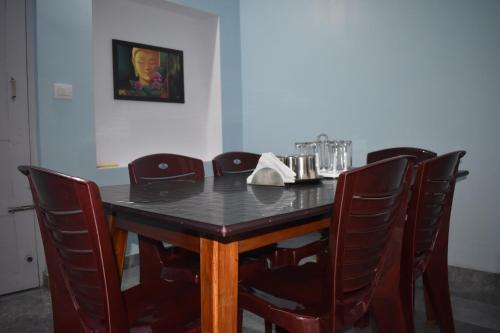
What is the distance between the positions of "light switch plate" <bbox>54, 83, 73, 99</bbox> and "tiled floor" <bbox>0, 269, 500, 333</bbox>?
1281 mm

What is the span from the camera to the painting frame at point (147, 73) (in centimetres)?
308

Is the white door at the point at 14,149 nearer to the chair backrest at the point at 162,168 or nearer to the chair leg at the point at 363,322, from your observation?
the chair backrest at the point at 162,168

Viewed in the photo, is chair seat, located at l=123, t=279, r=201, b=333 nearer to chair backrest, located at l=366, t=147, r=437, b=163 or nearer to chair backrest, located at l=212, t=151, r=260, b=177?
chair backrest, located at l=212, t=151, r=260, b=177

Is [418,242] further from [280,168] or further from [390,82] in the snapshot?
[390,82]

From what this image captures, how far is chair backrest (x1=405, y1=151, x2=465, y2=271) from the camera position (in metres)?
1.29

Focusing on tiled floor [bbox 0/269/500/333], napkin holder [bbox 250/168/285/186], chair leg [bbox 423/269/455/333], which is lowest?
tiled floor [bbox 0/269/500/333]

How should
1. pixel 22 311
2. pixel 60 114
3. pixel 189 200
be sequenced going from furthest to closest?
Result: 1. pixel 60 114
2. pixel 22 311
3. pixel 189 200

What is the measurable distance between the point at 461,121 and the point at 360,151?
0.70 m

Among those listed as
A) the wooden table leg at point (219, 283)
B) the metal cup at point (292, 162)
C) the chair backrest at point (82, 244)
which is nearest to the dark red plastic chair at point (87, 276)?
the chair backrest at point (82, 244)

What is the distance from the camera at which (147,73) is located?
324cm

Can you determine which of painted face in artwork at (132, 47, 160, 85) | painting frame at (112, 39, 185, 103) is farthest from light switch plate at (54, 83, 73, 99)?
painted face in artwork at (132, 47, 160, 85)

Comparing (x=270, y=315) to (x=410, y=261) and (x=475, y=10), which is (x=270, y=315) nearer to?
(x=410, y=261)

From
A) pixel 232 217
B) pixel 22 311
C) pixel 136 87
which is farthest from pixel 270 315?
pixel 136 87

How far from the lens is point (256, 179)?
1.64 metres
